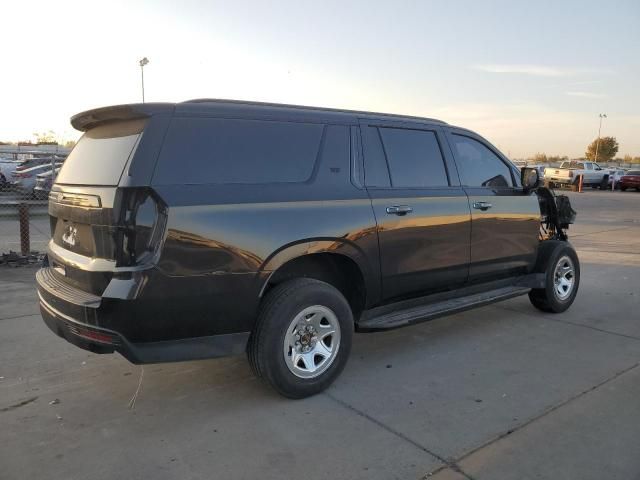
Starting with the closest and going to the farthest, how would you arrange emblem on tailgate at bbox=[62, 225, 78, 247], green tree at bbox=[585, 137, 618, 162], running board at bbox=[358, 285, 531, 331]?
emblem on tailgate at bbox=[62, 225, 78, 247]
running board at bbox=[358, 285, 531, 331]
green tree at bbox=[585, 137, 618, 162]

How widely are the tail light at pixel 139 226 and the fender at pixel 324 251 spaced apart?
69 cm

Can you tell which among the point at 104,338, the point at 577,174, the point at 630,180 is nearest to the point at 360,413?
the point at 104,338

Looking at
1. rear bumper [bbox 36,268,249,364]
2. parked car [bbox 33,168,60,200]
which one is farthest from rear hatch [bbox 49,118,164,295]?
parked car [bbox 33,168,60,200]

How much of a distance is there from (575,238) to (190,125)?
11108 millimetres

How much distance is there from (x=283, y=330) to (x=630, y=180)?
38416 mm

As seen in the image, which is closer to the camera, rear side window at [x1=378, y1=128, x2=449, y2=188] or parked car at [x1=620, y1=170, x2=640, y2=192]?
rear side window at [x1=378, y1=128, x2=449, y2=188]

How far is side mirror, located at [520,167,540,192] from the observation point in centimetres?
541

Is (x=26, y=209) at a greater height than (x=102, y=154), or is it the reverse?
(x=102, y=154)

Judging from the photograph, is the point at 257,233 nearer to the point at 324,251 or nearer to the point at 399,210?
the point at 324,251

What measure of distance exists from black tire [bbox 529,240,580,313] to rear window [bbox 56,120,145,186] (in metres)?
4.34

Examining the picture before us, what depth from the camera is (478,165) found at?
5098 millimetres

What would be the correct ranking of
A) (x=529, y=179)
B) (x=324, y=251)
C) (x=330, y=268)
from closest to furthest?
(x=324, y=251)
(x=330, y=268)
(x=529, y=179)

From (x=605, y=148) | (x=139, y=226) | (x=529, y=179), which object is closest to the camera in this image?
(x=139, y=226)

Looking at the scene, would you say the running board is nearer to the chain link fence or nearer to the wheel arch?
the wheel arch
